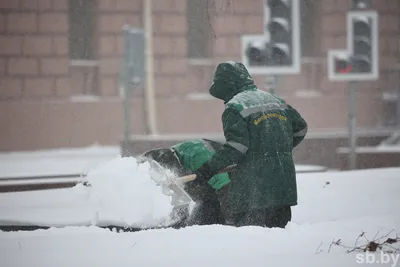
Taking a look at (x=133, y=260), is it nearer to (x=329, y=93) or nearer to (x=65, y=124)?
(x=65, y=124)

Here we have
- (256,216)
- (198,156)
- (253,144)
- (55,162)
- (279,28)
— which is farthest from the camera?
(55,162)

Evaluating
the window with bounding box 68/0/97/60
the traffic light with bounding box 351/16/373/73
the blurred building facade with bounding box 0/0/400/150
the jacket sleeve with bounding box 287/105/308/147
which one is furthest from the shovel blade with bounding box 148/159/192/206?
the window with bounding box 68/0/97/60

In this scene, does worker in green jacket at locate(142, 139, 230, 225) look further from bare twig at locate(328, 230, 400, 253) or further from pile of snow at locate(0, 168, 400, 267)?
bare twig at locate(328, 230, 400, 253)

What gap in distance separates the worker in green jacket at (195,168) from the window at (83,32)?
1047 centimetres

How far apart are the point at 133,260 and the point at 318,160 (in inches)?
305

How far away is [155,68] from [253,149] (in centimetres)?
1092

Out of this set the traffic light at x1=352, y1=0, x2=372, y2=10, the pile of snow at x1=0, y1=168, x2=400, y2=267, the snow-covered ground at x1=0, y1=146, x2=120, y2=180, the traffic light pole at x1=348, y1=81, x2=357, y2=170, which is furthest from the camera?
the snow-covered ground at x1=0, y1=146, x2=120, y2=180

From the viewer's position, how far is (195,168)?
516 centimetres

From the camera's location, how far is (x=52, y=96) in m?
15.0

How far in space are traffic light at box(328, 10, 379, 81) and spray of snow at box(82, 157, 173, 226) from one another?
491cm

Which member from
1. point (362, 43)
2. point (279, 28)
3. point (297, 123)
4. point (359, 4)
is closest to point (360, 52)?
point (362, 43)

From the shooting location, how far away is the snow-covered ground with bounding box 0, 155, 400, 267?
13.6 feet

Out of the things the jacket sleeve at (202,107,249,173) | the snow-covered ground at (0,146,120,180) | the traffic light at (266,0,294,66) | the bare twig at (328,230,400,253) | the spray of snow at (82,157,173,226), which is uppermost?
the traffic light at (266,0,294,66)

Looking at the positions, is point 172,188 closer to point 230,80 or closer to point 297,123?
point 230,80
